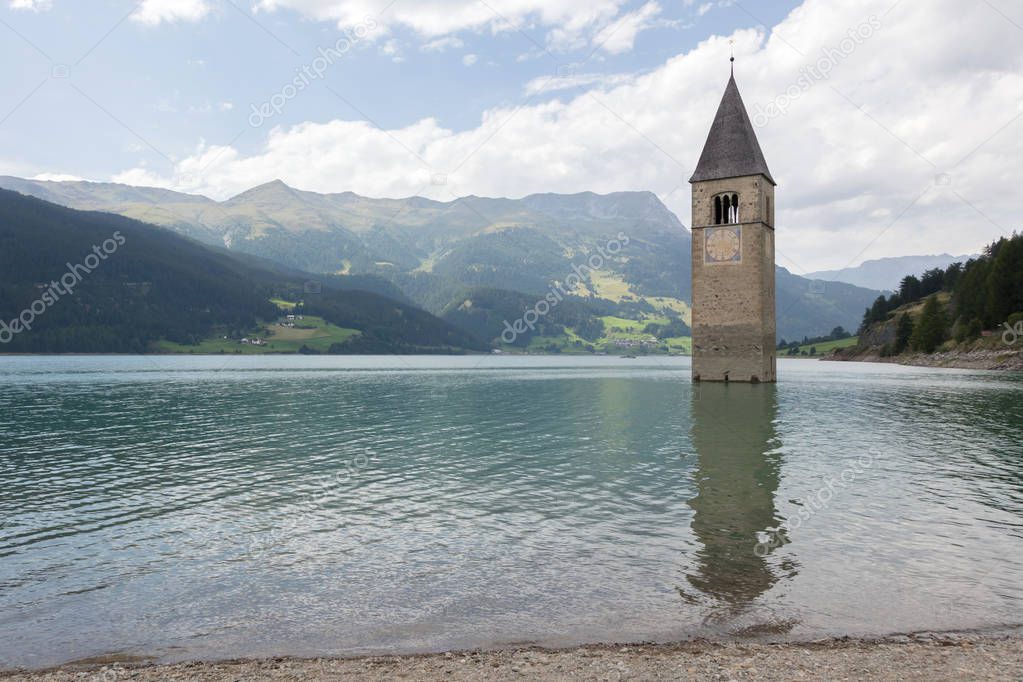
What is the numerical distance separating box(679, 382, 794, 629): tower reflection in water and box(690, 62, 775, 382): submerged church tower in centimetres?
3057

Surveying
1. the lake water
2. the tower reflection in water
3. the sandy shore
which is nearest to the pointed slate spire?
the tower reflection in water

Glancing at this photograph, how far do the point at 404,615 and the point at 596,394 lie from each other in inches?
2276

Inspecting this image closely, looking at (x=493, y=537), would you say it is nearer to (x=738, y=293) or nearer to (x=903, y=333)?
(x=738, y=293)

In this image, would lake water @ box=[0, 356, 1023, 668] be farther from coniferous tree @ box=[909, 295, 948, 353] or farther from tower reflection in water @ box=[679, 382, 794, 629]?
coniferous tree @ box=[909, 295, 948, 353]

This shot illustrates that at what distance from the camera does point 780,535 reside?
16.8 metres

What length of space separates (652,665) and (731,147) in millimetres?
72825

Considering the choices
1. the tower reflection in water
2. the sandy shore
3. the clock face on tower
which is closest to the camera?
the sandy shore

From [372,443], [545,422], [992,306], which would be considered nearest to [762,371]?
[545,422]

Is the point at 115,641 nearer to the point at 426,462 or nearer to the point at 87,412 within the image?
the point at 426,462

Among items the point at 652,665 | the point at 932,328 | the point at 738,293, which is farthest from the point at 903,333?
the point at 652,665

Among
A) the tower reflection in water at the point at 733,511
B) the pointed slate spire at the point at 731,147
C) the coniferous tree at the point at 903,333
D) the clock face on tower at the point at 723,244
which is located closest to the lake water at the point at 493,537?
the tower reflection in water at the point at 733,511

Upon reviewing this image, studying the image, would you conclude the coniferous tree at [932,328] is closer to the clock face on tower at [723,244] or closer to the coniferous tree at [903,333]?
the coniferous tree at [903,333]

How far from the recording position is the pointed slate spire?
2869 inches

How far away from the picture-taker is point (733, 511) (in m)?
19.3
